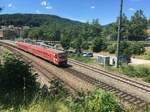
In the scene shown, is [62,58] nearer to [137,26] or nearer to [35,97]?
[35,97]

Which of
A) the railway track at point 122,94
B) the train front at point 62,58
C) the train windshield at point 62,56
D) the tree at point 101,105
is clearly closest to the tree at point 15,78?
the tree at point 101,105

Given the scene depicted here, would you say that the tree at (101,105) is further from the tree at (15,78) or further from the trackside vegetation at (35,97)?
the tree at (15,78)

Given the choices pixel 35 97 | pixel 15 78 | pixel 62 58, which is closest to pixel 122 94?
pixel 15 78

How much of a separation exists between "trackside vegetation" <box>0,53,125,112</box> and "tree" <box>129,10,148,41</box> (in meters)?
106

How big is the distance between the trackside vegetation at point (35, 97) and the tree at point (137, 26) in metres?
106

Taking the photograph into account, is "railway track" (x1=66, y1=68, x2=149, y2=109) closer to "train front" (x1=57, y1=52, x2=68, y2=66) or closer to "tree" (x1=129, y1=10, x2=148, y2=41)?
"train front" (x1=57, y1=52, x2=68, y2=66)

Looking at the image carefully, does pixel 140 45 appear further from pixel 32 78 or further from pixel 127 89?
pixel 32 78

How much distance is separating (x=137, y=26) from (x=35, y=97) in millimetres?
110943

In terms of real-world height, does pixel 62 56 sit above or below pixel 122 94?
above

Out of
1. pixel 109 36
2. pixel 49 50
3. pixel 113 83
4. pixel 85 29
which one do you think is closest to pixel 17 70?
pixel 113 83

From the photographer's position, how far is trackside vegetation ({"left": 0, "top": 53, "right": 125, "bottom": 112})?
789 centimetres

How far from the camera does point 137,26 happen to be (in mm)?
116375

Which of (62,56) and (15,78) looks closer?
(15,78)

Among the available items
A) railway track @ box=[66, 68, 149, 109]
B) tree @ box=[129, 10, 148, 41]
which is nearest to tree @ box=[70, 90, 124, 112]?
railway track @ box=[66, 68, 149, 109]
